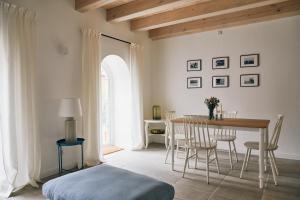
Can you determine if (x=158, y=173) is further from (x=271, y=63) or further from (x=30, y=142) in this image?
(x=271, y=63)

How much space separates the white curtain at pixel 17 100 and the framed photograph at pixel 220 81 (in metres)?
3.40

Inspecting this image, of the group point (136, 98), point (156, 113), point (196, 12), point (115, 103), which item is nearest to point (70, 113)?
point (136, 98)

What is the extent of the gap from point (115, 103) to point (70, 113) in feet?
7.00

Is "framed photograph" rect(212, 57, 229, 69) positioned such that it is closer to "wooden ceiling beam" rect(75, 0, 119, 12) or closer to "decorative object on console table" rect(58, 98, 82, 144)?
"wooden ceiling beam" rect(75, 0, 119, 12)

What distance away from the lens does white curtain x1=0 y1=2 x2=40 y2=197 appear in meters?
2.74

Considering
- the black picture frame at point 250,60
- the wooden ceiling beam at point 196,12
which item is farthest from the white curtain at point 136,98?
the black picture frame at point 250,60

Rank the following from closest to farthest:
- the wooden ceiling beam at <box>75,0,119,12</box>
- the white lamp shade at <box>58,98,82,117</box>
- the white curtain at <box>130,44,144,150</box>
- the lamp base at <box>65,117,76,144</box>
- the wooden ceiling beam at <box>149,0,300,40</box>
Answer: the white lamp shade at <box>58,98,82,117</box> → the lamp base at <box>65,117,76,144</box> → the wooden ceiling beam at <box>75,0,119,12</box> → the wooden ceiling beam at <box>149,0,300,40</box> → the white curtain at <box>130,44,144,150</box>

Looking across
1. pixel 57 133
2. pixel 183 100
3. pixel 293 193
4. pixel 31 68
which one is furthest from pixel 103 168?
pixel 183 100

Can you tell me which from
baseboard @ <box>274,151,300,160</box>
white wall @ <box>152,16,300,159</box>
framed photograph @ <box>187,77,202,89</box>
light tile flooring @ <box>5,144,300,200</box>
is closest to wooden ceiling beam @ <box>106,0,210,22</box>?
white wall @ <box>152,16,300,159</box>

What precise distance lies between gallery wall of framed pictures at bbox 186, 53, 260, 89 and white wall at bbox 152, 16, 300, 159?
7cm

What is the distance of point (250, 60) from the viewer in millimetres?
4465

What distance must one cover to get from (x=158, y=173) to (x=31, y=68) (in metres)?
2.32

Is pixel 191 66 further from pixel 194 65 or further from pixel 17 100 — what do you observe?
pixel 17 100

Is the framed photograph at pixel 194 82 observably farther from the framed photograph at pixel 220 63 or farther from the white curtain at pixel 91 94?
the white curtain at pixel 91 94
